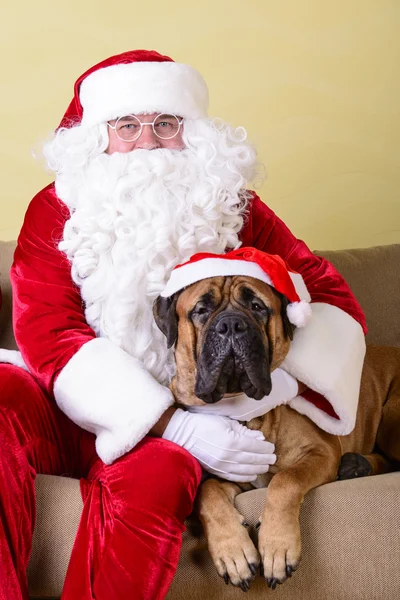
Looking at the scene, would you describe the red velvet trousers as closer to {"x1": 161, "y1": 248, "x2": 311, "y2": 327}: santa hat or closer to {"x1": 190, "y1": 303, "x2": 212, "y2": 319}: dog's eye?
{"x1": 190, "y1": 303, "x2": 212, "y2": 319}: dog's eye

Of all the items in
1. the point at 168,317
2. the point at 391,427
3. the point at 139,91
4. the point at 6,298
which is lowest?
the point at 391,427

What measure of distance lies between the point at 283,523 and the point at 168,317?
0.70m

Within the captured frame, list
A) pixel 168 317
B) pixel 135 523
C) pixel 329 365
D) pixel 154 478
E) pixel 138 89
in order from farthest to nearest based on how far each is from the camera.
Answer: pixel 138 89 → pixel 329 365 → pixel 168 317 → pixel 154 478 → pixel 135 523

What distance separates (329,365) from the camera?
2.43 m

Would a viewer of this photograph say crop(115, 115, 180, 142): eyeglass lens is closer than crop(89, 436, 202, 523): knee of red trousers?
No

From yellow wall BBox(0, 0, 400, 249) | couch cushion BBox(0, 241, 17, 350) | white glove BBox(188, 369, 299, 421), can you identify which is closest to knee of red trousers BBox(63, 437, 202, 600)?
white glove BBox(188, 369, 299, 421)

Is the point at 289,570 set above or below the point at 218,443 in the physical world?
below

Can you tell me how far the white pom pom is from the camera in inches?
89.4

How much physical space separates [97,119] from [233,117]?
1.25m

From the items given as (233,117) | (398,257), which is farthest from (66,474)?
(233,117)

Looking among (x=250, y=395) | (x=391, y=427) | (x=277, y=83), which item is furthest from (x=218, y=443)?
(x=277, y=83)

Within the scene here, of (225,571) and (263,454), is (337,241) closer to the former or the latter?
Result: (263,454)

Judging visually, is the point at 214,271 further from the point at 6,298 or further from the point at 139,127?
the point at 6,298

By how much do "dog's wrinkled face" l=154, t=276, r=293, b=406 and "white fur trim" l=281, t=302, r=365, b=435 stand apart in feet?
0.32
